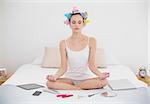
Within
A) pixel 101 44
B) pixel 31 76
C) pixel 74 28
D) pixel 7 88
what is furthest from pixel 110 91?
pixel 101 44

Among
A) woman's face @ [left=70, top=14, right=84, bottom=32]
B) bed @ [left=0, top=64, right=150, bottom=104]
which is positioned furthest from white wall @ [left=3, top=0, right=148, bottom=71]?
woman's face @ [left=70, top=14, right=84, bottom=32]

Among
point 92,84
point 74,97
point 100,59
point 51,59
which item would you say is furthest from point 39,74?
point 74,97

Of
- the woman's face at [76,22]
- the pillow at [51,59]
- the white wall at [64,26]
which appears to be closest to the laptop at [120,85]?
the woman's face at [76,22]

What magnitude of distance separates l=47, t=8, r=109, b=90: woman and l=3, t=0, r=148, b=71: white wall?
1501 millimetres

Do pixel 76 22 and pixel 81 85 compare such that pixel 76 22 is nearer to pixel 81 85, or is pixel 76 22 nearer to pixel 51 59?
pixel 81 85

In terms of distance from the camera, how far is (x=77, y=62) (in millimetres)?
2545

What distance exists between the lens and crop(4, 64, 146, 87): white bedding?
294 cm

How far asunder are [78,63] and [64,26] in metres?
1.65

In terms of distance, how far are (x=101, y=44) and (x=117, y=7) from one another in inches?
21.8

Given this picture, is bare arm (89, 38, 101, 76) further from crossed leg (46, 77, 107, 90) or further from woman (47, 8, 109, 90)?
crossed leg (46, 77, 107, 90)

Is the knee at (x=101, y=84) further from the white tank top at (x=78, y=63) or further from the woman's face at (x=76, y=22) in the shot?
the woman's face at (x=76, y=22)

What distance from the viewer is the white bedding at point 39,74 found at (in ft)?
9.65

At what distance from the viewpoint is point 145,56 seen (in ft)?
13.7

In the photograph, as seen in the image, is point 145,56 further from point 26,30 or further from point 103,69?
point 26,30
